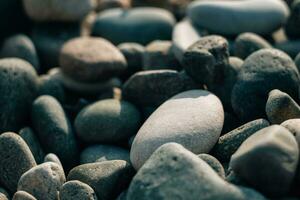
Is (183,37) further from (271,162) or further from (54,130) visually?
(271,162)

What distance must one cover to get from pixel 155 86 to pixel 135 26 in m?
1.26

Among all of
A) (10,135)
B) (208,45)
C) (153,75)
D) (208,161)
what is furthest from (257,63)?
(10,135)

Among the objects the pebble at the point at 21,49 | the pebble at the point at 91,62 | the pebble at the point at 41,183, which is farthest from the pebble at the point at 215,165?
the pebble at the point at 21,49

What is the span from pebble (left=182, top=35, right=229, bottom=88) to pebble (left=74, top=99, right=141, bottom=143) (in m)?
0.46

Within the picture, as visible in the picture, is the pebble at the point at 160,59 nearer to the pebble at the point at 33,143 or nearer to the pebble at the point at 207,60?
the pebble at the point at 207,60

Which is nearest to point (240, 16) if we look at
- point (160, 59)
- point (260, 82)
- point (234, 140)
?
point (160, 59)

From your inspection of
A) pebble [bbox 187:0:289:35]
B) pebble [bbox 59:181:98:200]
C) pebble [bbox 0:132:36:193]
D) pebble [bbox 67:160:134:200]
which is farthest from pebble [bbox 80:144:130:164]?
pebble [bbox 187:0:289:35]

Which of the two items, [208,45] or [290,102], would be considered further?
[208,45]

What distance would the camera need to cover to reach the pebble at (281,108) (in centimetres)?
291

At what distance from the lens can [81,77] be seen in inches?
158

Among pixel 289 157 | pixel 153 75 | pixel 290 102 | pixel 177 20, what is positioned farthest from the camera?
pixel 177 20

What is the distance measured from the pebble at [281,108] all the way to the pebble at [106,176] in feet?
2.63

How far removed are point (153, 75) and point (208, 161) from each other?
1.10 meters

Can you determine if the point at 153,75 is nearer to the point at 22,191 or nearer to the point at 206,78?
the point at 206,78
